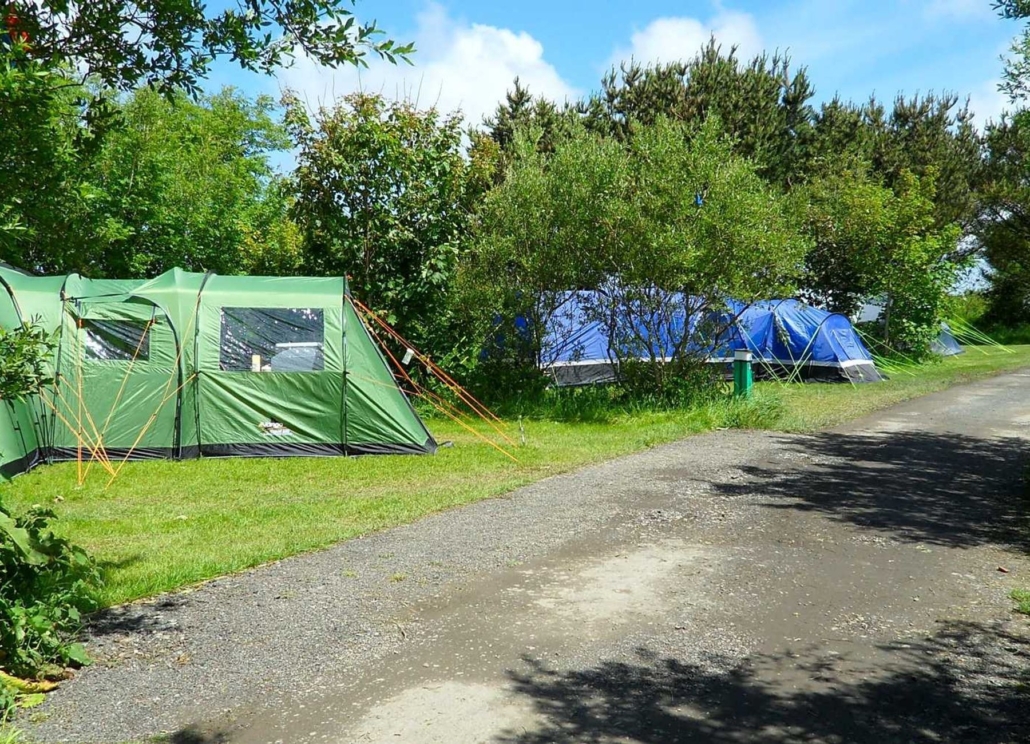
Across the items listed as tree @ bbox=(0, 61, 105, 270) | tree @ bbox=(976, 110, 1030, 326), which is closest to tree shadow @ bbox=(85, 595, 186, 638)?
tree @ bbox=(0, 61, 105, 270)

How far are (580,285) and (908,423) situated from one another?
5.29 metres

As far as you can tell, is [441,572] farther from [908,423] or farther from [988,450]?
[908,423]

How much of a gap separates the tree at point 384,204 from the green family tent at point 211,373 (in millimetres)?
3710

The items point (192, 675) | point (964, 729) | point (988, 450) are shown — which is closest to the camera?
point (964, 729)

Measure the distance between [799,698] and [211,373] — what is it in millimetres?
8529

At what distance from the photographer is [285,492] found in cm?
891

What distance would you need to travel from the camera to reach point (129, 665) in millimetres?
4480

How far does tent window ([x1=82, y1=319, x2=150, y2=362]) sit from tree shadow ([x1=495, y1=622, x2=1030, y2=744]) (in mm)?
8066

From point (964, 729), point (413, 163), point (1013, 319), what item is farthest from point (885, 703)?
point (1013, 319)

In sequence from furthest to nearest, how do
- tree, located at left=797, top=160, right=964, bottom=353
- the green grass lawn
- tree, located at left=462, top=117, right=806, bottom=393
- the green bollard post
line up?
tree, located at left=797, top=160, right=964, bottom=353 < the green bollard post < tree, located at left=462, top=117, right=806, bottom=393 < the green grass lawn

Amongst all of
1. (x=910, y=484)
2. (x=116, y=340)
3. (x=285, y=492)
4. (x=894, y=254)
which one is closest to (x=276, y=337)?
(x=116, y=340)

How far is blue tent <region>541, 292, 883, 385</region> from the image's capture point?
14320 millimetres

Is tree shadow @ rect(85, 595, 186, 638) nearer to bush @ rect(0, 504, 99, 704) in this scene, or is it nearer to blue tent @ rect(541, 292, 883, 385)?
bush @ rect(0, 504, 99, 704)

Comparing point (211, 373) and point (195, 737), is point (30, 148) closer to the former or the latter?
point (195, 737)
